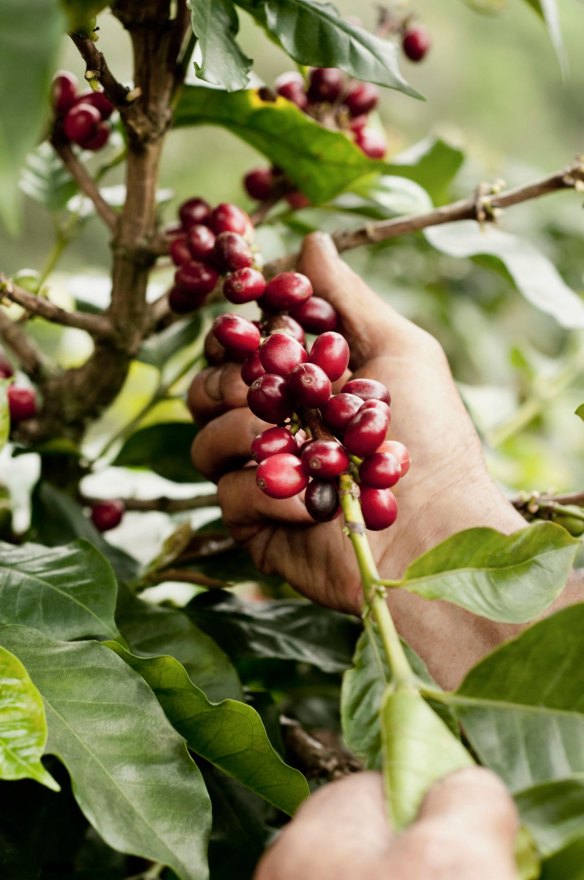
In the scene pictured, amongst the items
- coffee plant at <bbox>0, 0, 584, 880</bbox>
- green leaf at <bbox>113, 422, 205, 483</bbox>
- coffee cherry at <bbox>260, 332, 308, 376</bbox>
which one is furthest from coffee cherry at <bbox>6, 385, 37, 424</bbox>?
coffee cherry at <bbox>260, 332, 308, 376</bbox>

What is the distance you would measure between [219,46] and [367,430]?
30cm

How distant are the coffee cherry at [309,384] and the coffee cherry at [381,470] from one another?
5cm

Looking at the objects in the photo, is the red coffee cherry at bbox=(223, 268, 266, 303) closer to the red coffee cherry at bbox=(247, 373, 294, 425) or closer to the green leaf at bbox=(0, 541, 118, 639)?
the red coffee cherry at bbox=(247, 373, 294, 425)

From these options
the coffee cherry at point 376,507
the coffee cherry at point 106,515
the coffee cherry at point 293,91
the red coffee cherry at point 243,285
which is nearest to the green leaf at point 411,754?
the coffee cherry at point 376,507

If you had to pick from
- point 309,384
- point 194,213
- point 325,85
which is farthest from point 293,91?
point 309,384

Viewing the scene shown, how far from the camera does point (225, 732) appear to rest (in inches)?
21.7

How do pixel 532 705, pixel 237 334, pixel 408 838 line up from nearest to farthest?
pixel 408 838 → pixel 532 705 → pixel 237 334

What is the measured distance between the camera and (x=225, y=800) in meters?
0.67

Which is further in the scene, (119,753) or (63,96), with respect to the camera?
(63,96)

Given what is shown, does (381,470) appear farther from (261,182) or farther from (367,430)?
(261,182)

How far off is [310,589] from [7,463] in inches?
17.3

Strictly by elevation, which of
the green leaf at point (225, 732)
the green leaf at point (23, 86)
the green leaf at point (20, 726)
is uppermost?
the green leaf at point (23, 86)

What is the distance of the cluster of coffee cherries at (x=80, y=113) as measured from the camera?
82 cm

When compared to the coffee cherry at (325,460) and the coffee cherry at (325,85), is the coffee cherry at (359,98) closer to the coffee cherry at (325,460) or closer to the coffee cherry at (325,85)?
the coffee cherry at (325,85)
